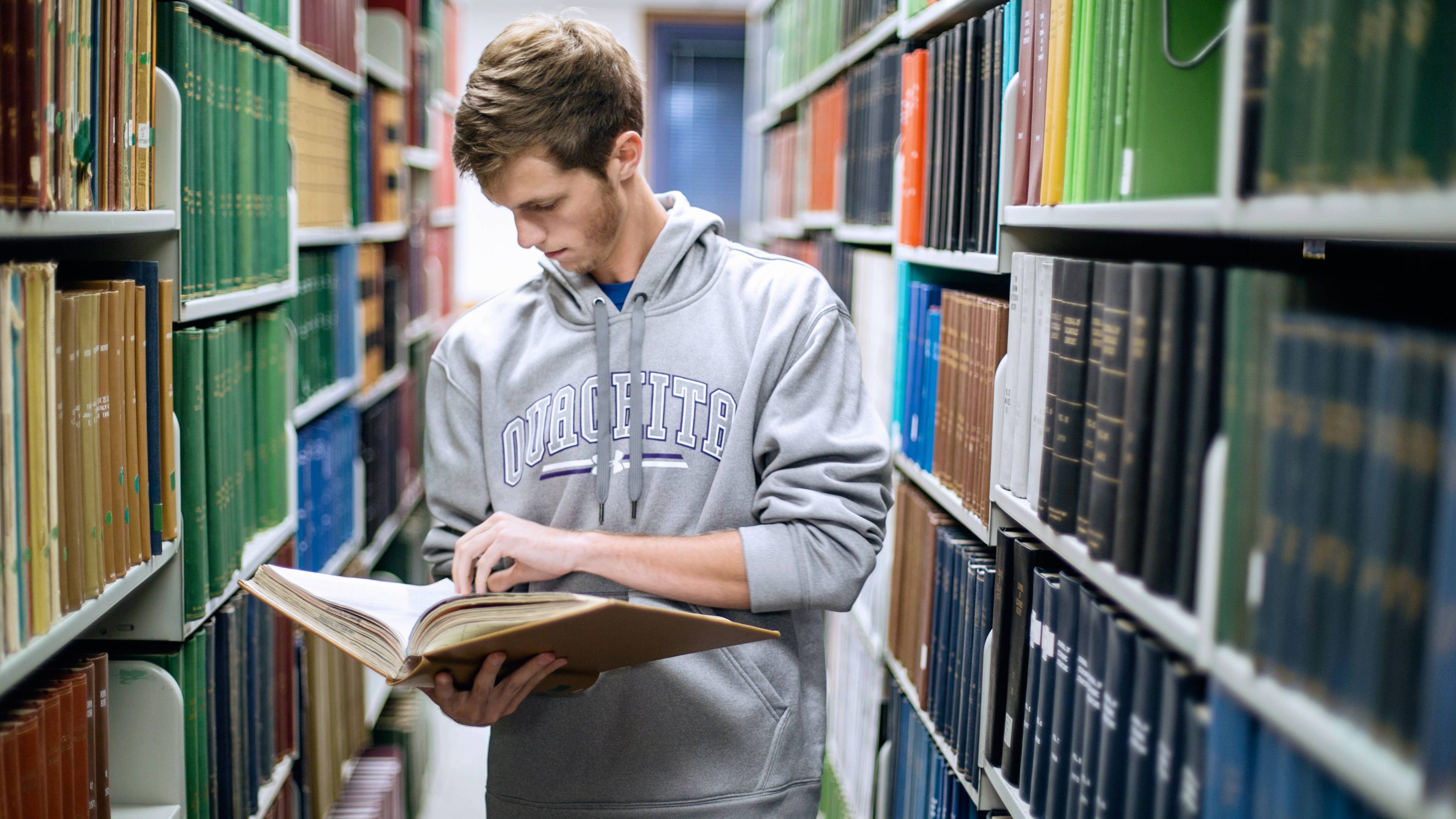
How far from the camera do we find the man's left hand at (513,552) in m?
1.18

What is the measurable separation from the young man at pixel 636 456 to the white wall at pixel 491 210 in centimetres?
393

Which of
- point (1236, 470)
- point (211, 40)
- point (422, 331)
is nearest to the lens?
point (1236, 470)

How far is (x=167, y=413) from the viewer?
51.9 inches

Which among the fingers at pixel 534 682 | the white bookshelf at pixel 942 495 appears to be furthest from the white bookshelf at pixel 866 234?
the fingers at pixel 534 682

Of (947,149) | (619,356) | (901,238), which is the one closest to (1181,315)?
(619,356)

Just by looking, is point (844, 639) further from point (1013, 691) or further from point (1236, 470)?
point (1236, 470)

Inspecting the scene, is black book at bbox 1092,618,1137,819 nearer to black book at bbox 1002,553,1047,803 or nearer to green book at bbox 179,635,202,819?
black book at bbox 1002,553,1047,803

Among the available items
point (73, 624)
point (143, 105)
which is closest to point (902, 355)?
point (143, 105)

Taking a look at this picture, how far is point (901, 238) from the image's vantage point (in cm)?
188

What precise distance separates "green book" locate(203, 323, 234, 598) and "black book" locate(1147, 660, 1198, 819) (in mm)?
1194

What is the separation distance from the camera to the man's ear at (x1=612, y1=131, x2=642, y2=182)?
4.28 ft

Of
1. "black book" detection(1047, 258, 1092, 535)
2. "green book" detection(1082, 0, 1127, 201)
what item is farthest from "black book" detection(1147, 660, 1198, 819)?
"green book" detection(1082, 0, 1127, 201)

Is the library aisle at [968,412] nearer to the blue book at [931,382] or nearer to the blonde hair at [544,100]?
the blue book at [931,382]

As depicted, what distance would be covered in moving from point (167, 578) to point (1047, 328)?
1.09 meters
